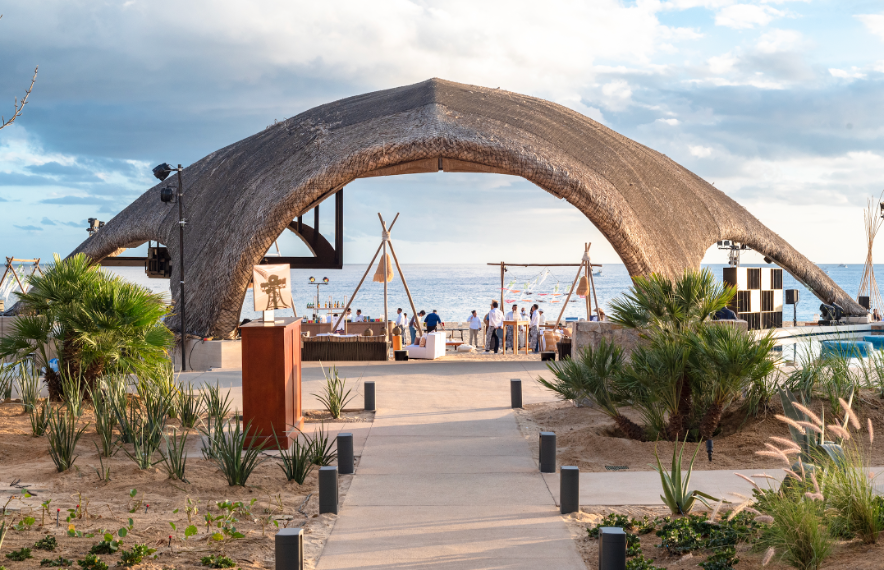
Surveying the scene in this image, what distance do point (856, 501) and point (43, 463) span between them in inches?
294

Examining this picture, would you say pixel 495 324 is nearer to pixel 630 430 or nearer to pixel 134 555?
pixel 630 430

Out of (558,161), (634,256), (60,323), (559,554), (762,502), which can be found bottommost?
(559,554)

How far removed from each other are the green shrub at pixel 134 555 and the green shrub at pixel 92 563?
122 millimetres

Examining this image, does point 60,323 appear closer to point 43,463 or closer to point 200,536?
point 43,463

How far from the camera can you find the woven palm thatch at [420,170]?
51.5 ft

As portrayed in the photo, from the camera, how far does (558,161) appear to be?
16047mm

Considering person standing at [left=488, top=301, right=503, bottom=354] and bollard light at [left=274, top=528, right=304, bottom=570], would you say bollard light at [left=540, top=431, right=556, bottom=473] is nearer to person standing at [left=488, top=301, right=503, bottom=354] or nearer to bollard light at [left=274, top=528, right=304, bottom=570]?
bollard light at [left=274, top=528, right=304, bottom=570]

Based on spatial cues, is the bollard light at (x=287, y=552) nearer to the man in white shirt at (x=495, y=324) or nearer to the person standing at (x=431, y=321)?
the person standing at (x=431, y=321)

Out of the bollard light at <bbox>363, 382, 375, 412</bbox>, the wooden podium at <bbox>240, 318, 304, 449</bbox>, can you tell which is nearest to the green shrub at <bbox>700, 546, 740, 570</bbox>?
the wooden podium at <bbox>240, 318, 304, 449</bbox>

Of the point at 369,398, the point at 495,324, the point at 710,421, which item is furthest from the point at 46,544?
the point at 495,324

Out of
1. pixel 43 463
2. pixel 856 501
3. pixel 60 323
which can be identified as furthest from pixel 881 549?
pixel 60 323

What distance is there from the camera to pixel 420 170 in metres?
17.8

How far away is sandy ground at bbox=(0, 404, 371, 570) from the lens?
494 cm

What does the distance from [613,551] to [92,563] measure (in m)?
3.18
